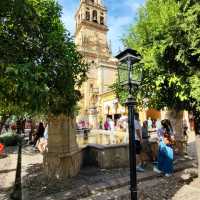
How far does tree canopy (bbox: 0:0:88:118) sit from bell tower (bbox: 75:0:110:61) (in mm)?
50241

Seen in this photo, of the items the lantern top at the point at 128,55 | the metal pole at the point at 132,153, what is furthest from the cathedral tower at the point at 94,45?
the metal pole at the point at 132,153

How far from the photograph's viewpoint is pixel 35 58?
5.29 meters

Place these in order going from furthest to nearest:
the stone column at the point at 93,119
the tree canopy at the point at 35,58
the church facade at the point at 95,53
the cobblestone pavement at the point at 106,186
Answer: the church facade at the point at 95,53, the stone column at the point at 93,119, the cobblestone pavement at the point at 106,186, the tree canopy at the point at 35,58

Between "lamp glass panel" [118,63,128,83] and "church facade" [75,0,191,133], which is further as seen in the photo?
"church facade" [75,0,191,133]

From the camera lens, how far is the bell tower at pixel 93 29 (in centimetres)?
5759

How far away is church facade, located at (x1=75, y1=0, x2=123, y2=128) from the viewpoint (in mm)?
50125

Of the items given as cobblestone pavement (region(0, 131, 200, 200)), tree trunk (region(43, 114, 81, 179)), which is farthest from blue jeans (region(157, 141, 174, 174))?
tree trunk (region(43, 114, 81, 179))

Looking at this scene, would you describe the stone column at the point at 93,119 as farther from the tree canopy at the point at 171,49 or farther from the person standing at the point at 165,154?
the tree canopy at the point at 171,49

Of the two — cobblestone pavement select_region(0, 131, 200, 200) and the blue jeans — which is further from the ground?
the blue jeans

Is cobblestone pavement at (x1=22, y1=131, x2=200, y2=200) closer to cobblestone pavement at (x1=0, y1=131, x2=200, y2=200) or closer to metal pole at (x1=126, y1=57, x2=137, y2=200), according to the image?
cobblestone pavement at (x1=0, y1=131, x2=200, y2=200)

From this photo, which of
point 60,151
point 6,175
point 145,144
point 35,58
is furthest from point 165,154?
point 6,175

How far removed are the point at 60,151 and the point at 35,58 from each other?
3.61 m

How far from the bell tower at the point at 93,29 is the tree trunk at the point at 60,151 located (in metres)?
48.6

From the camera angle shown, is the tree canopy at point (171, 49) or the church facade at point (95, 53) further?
the church facade at point (95, 53)
